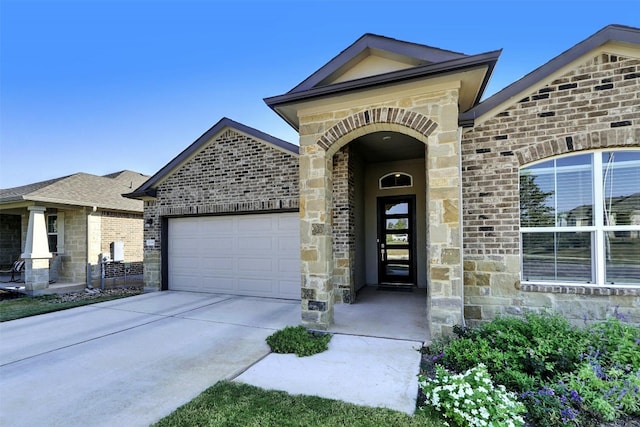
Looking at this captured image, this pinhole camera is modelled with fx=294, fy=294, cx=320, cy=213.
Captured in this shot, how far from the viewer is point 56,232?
10.9 metres

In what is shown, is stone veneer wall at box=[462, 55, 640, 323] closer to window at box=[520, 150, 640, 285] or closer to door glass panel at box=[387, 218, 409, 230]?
window at box=[520, 150, 640, 285]

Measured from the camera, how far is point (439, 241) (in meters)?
4.20

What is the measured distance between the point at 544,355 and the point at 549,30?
7952 millimetres

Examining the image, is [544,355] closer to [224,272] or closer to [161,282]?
[224,272]

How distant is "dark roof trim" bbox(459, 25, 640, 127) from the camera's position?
13.8 ft

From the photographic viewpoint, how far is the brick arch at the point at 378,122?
4.36 meters

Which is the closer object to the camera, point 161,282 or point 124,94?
point 161,282

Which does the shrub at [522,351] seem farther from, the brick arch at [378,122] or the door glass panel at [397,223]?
the door glass panel at [397,223]

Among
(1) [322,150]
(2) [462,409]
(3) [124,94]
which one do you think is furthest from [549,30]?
(3) [124,94]

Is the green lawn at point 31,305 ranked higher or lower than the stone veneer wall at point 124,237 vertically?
lower

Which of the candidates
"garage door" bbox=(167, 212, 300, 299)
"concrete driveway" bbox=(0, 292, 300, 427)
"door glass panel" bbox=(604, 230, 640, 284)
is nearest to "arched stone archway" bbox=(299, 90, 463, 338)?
"concrete driveway" bbox=(0, 292, 300, 427)

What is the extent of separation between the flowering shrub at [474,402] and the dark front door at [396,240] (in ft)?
19.0

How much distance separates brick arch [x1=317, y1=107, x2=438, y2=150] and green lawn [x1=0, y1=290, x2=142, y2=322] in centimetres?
731

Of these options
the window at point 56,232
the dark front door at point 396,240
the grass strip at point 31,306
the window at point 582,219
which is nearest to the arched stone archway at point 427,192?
the window at point 582,219
